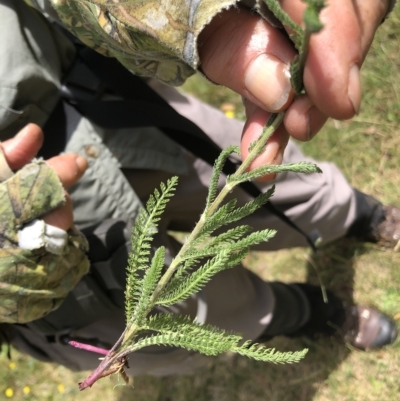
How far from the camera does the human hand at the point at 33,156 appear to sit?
2.85 feet

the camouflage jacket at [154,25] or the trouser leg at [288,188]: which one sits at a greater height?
the camouflage jacket at [154,25]

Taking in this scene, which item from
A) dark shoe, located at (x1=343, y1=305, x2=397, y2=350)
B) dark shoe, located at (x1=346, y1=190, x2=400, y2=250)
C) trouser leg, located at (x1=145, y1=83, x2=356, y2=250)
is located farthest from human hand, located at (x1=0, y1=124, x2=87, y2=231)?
dark shoe, located at (x1=343, y1=305, x2=397, y2=350)

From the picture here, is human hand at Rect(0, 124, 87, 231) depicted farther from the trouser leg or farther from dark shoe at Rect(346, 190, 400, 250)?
dark shoe at Rect(346, 190, 400, 250)

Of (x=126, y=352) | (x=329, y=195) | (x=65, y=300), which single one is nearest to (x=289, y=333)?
(x=329, y=195)

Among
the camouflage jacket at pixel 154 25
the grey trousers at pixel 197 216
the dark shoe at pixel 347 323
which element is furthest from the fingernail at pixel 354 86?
the dark shoe at pixel 347 323

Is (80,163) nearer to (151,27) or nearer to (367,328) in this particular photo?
(151,27)

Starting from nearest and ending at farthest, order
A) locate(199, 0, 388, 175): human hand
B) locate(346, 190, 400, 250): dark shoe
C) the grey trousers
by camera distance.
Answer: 1. locate(199, 0, 388, 175): human hand
2. the grey trousers
3. locate(346, 190, 400, 250): dark shoe

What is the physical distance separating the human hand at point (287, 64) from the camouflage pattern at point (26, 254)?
404 mm

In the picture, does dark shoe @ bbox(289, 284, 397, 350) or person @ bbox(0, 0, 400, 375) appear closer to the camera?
person @ bbox(0, 0, 400, 375)

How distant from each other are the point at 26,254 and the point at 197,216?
656mm

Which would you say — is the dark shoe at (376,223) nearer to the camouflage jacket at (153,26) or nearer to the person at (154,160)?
the person at (154,160)

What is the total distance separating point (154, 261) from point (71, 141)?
0.64 m

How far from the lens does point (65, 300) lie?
1.07 metres

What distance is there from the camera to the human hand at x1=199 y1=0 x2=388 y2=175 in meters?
0.52
